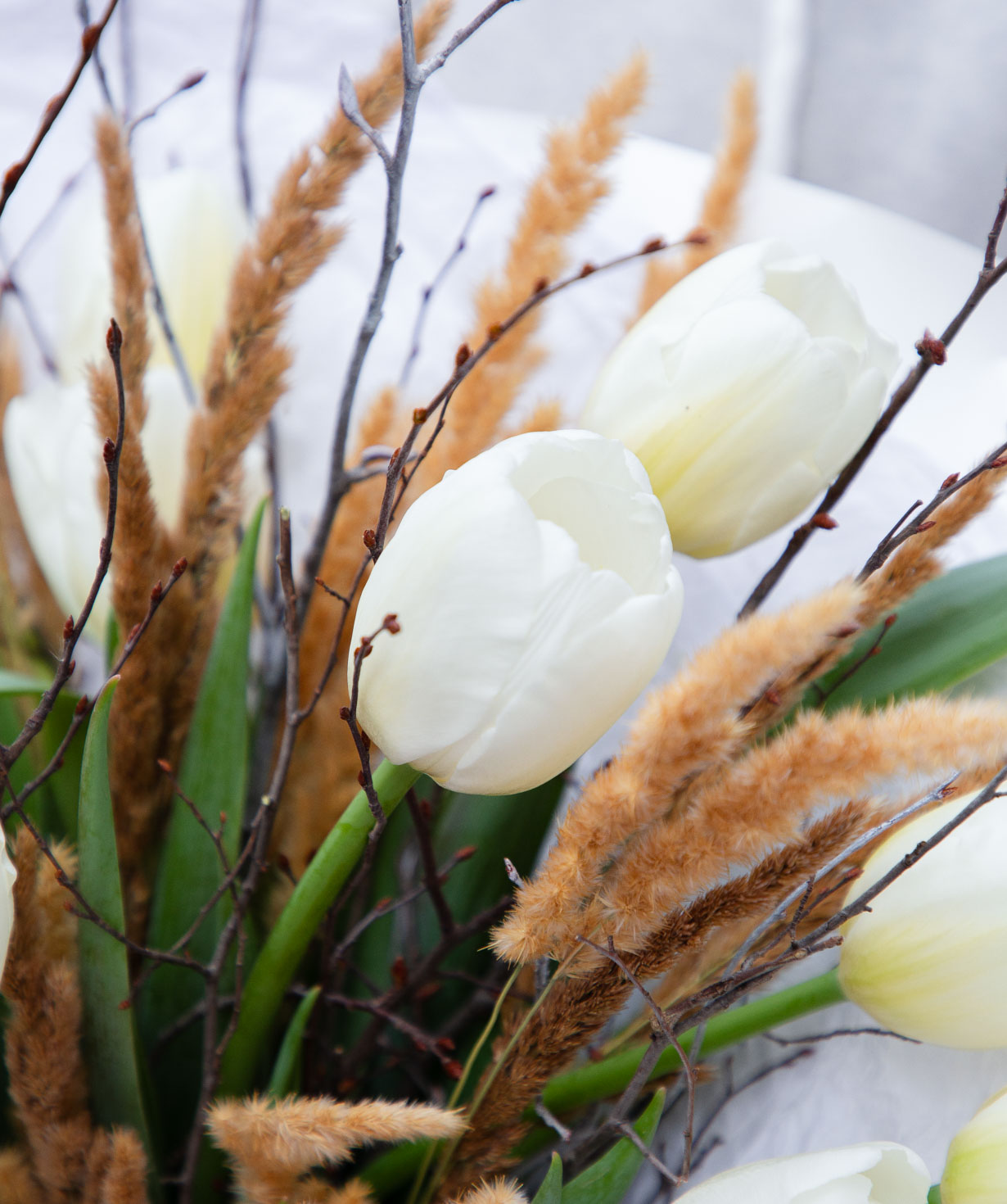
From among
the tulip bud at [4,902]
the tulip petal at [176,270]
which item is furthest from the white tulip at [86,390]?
the tulip bud at [4,902]

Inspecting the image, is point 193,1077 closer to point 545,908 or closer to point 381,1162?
point 381,1162

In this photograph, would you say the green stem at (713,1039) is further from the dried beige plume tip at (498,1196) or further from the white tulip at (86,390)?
the white tulip at (86,390)

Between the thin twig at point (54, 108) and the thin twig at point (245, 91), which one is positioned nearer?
the thin twig at point (54, 108)

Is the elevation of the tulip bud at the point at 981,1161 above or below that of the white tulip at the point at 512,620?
below

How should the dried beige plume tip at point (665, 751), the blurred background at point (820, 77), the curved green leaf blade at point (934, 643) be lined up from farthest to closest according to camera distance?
the blurred background at point (820, 77) → the curved green leaf blade at point (934, 643) → the dried beige plume tip at point (665, 751)

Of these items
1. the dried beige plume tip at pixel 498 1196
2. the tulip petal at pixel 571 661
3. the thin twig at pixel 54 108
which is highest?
the thin twig at pixel 54 108

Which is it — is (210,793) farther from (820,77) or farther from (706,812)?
(820,77)

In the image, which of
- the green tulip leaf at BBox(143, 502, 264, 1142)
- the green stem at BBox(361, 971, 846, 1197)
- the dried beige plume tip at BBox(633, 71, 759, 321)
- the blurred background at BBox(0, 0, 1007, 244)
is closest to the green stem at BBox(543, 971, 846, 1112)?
the green stem at BBox(361, 971, 846, 1197)
